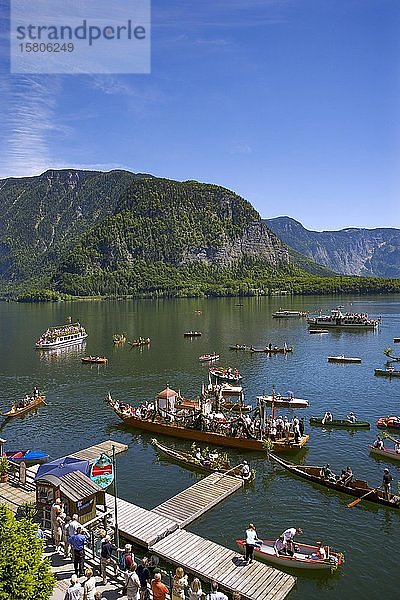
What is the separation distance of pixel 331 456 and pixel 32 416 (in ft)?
114

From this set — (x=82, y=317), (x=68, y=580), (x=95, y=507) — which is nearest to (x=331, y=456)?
(x=95, y=507)

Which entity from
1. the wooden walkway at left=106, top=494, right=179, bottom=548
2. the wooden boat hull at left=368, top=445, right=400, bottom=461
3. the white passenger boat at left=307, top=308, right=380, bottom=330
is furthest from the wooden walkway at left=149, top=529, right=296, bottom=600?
the white passenger boat at left=307, top=308, right=380, bottom=330

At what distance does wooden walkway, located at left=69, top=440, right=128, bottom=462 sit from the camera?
144ft

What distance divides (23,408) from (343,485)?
131 feet

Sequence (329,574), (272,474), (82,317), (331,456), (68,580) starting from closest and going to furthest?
(68,580)
(329,574)
(272,474)
(331,456)
(82,317)

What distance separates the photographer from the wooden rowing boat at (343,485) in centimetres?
3497

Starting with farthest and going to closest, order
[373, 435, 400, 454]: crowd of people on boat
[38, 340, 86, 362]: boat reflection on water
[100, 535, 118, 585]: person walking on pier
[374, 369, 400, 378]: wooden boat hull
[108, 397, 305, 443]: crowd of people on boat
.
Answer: [38, 340, 86, 362]: boat reflection on water
[374, 369, 400, 378]: wooden boat hull
[108, 397, 305, 443]: crowd of people on boat
[373, 435, 400, 454]: crowd of people on boat
[100, 535, 118, 585]: person walking on pier

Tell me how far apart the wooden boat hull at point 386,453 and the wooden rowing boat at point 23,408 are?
39.2 m

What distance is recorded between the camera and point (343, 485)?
37.0 meters

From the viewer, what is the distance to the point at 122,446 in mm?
48156

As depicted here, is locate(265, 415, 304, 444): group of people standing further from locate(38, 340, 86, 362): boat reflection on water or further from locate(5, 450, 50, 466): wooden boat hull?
locate(38, 340, 86, 362): boat reflection on water

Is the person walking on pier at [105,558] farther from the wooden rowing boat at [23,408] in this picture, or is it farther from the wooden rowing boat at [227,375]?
the wooden rowing boat at [227,375]

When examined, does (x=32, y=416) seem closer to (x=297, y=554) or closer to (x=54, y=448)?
(x=54, y=448)

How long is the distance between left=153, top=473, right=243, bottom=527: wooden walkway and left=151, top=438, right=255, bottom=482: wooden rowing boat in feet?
2.90
